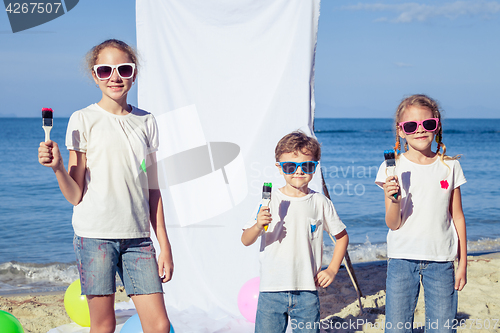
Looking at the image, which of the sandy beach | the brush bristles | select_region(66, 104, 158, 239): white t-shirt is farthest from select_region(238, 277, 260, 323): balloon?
the brush bristles

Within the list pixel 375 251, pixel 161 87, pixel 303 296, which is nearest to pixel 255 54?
pixel 161 87

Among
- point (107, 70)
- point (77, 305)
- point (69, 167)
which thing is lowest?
point (77, 305)

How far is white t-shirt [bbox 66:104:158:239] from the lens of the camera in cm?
205

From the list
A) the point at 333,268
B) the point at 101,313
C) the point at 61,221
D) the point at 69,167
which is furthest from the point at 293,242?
the point at 61,221

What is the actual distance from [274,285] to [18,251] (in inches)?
Result: 214

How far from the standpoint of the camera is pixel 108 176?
2.07 metres

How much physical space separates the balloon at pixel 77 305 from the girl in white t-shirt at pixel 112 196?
146 cm

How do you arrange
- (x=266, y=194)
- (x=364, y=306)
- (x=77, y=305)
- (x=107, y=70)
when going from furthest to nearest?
1. (x=364, y=306)
2. (x=77, y=305)
3. (x=107, y=70)
4. (x=266, y=194)

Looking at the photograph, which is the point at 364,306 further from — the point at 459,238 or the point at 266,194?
the point at 266,194

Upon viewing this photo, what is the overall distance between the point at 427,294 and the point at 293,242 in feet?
2.70

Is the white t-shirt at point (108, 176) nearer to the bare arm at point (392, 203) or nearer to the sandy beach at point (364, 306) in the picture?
the bare arm at point (392, 203)

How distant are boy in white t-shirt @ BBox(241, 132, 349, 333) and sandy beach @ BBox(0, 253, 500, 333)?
1475mm

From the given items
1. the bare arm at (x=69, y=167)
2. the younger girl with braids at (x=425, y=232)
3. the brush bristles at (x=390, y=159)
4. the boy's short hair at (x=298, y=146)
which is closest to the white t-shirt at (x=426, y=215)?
the younger girl with braids at (x=425, y=232)

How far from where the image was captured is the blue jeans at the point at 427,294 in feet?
7.80
